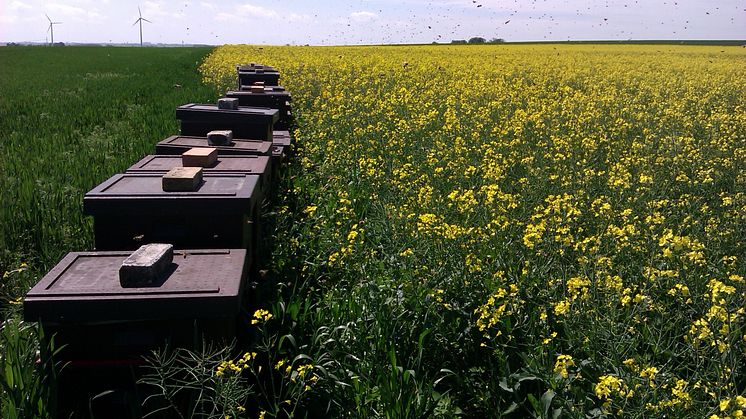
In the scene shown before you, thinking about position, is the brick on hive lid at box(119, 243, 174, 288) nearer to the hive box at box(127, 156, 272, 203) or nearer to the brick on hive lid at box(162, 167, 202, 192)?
the brick on hive lid at box(162, 167, 202, 192)

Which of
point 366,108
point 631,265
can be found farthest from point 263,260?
point 366,108

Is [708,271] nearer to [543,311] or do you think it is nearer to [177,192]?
[543,311]

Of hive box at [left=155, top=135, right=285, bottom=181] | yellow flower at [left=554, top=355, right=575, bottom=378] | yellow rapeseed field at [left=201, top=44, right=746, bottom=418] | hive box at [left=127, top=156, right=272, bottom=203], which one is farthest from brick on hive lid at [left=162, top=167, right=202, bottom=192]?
yellow flower at [left=554, top=355, right=575, bottom=378]

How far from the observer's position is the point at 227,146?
522 cm

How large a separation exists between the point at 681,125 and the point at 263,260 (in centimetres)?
712

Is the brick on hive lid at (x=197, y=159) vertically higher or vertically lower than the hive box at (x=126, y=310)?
higher

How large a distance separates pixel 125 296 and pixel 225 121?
11.8ft

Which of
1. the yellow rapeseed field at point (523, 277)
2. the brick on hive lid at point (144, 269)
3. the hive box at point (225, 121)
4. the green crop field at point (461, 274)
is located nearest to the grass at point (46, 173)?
the green crop field at point (461, 274)

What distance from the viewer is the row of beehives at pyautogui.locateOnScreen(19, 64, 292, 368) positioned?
2633 millimetres

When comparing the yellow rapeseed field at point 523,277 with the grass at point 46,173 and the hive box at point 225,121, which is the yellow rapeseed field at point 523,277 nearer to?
the hive box at point 225,121

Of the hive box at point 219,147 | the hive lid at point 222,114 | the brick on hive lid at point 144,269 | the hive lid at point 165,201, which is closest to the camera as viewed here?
the brick on hive lid at point 144,269

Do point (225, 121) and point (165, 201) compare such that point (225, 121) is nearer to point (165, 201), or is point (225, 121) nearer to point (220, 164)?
point (220, 164)

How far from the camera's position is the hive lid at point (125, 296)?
259 cm

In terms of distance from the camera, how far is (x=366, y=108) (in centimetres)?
996
